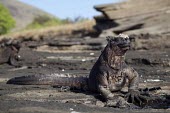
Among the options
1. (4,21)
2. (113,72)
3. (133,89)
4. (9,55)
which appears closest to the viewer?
(133,89)

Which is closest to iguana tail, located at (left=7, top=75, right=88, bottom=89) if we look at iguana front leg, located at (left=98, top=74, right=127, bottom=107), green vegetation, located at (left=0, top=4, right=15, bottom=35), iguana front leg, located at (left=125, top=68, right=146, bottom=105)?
iguana front leg, located at (left=98, top=74, right=127, bottom=107)

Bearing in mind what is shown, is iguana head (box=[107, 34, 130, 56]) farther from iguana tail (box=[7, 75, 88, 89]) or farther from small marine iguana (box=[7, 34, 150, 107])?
iguana tail (box=[7, 75, 88, 89])

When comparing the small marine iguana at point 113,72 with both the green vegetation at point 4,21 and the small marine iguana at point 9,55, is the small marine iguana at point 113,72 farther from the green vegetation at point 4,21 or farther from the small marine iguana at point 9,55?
the green vegetation at point 4,21

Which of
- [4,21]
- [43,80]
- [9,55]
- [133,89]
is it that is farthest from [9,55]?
[4,21]

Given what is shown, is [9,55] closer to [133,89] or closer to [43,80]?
[43,80]

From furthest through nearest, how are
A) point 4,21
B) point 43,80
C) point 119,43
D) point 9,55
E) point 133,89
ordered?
point 4,21
point 9,55
point 43,80
point 119,43
point 133,89

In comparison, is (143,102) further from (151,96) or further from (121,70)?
(121,70)

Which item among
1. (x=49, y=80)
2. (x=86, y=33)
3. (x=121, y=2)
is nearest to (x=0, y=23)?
(x=86, y=33)

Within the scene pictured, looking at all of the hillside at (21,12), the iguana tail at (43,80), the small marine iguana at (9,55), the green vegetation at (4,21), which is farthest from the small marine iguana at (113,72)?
the hillside at (21,12)
